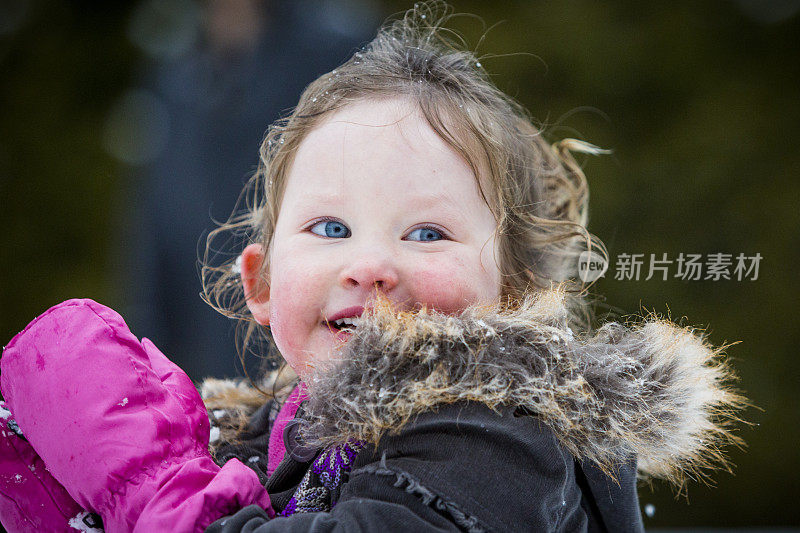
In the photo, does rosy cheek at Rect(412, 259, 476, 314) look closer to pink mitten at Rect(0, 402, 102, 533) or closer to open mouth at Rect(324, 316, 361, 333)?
open mouth at Rect(324, 316, 361, 333)

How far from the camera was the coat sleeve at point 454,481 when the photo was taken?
2.78 feet

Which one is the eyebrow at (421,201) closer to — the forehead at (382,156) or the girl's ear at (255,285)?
the forehead at (382,156)

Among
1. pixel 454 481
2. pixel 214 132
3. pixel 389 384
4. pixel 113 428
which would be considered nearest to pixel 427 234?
pixel 389 384

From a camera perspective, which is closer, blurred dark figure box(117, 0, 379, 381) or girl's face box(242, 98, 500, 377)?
girl's face box(242, 98, 500, 377)

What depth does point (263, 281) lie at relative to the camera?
1.43 meters

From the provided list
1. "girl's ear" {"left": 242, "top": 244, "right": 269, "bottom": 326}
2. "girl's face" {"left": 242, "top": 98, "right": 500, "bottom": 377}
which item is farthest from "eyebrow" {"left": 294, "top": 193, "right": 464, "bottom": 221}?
"girl's ear" {"left": 242, "top": 244, "right": 269, "bottom": 326}

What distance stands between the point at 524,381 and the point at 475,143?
1.59ft

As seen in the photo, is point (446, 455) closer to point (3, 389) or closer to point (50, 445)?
point (50, 445)

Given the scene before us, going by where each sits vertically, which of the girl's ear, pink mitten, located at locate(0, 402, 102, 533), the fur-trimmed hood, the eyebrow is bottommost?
pink mitten, located at locate(0, 402, 102, 533)

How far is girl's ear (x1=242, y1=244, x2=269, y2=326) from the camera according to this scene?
141 centimetres

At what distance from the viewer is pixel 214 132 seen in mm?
2436

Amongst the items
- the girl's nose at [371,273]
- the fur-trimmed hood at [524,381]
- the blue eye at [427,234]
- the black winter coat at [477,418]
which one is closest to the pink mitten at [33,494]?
the black winter coat at [477,418]

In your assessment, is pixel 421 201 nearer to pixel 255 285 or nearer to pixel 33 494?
pixel 255 285

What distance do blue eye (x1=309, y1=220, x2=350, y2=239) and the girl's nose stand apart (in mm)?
75
